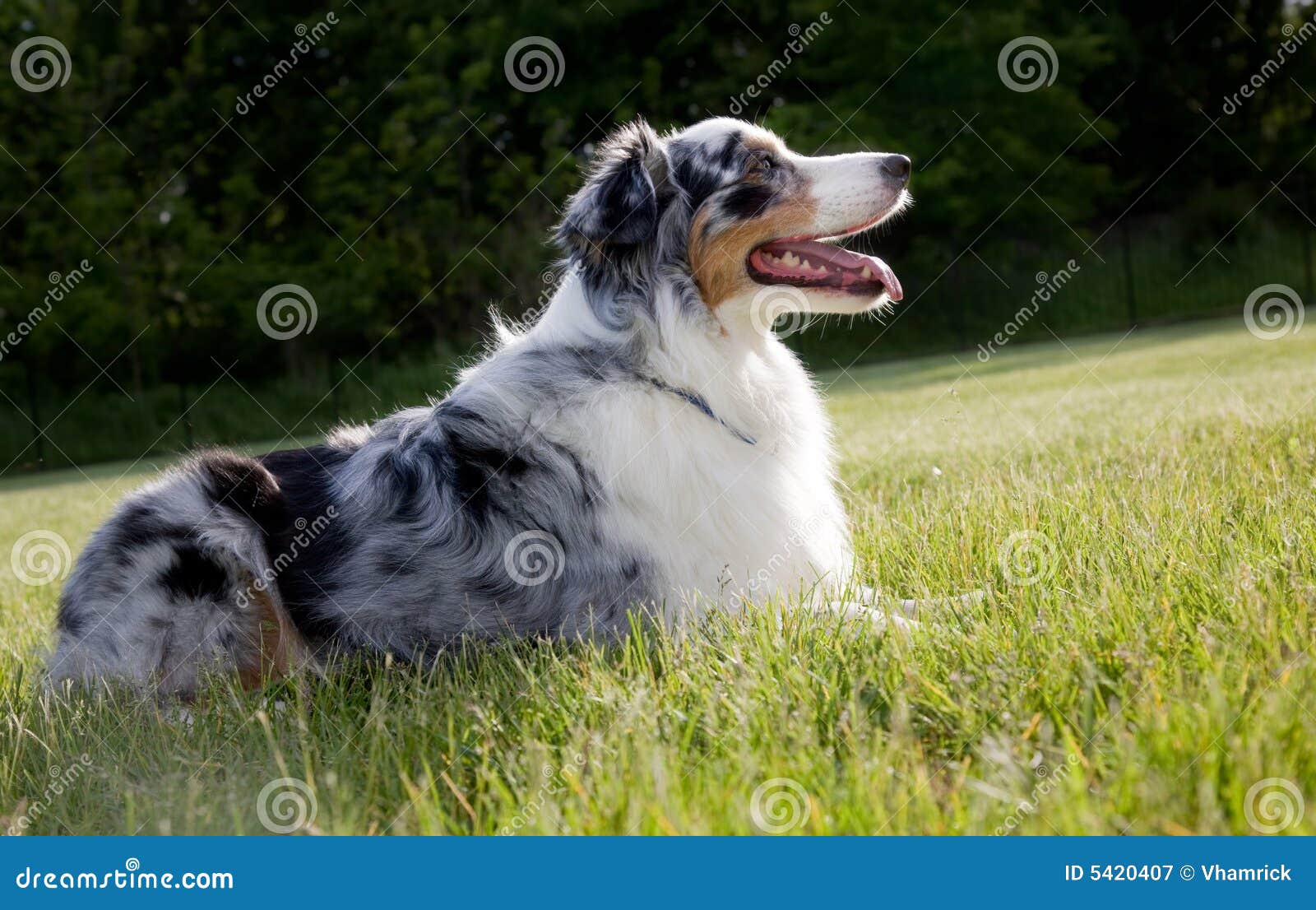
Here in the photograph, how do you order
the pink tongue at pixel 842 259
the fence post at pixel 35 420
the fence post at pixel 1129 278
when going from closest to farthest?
the pink tongue at pixel 842 259
the fence post at pixel 35 420
the fence post at pixel 1129 278

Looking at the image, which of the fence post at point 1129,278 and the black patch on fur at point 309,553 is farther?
the fence post at point 1129,278

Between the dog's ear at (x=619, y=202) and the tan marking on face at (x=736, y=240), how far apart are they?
7.0 inches

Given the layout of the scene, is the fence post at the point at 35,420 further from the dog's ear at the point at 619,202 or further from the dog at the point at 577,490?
the dog's ear at the point at 619,202

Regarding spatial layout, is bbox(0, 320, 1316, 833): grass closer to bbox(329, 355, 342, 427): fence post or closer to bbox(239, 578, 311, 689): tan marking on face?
bbox(239, 578, 311, 689): tan marking on face

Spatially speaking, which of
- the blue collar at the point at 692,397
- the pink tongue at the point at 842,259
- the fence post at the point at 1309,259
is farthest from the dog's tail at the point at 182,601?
the fence post at the point at 1309,259

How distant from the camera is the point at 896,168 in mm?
3963

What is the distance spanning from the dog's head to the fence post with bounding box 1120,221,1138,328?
2094 centimetres

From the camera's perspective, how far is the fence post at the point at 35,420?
2062cm

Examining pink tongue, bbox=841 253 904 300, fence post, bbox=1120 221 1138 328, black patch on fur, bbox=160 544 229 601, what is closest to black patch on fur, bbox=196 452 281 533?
black patch on fur, bbox=160 544 229 601

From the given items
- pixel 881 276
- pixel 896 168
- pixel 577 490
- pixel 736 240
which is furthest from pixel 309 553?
pixel 896 168

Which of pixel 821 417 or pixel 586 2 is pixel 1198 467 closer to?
pixel 821 417

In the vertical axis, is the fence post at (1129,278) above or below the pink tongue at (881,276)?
above

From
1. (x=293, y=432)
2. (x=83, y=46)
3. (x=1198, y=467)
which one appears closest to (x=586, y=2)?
(x=83, y=46)

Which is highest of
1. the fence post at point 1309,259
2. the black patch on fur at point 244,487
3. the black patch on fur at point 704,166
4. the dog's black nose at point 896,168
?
the fence post at point 1309,259
